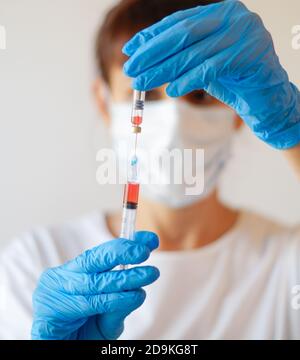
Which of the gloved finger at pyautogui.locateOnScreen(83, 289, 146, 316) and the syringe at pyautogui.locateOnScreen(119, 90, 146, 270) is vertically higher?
the syringe at pyautogui.locateOnScreen(119, 90, 146, 270)

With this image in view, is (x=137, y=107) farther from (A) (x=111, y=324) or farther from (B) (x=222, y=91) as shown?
(A) (x=111, y=324)

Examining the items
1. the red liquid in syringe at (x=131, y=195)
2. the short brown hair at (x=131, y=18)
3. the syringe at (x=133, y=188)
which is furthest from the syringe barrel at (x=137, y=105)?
the short brown hair at (x=131, y=18)

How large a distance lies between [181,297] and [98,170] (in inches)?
19.6

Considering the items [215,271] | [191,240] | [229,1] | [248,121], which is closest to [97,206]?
[191,240]

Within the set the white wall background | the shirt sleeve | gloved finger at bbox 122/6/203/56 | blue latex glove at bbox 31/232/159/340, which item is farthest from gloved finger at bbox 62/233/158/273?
the white wall background

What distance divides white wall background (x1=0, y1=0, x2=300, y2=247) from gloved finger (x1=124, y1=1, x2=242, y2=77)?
69 cm

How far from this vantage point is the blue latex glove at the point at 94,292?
782 mm

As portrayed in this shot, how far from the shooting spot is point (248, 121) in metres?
0.86

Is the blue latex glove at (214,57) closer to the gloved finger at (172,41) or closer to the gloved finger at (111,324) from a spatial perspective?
the gloved finger at (172,41)

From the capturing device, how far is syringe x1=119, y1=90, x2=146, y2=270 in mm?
792

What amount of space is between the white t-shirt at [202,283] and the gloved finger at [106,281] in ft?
0.99

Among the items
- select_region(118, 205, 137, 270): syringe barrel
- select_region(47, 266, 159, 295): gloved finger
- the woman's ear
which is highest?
the woman's ear

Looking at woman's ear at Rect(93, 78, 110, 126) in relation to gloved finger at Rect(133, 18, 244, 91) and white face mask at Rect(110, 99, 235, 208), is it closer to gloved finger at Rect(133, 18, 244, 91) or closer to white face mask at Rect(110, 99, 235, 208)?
white face mask at Rect(110, 99, 235, 208)
